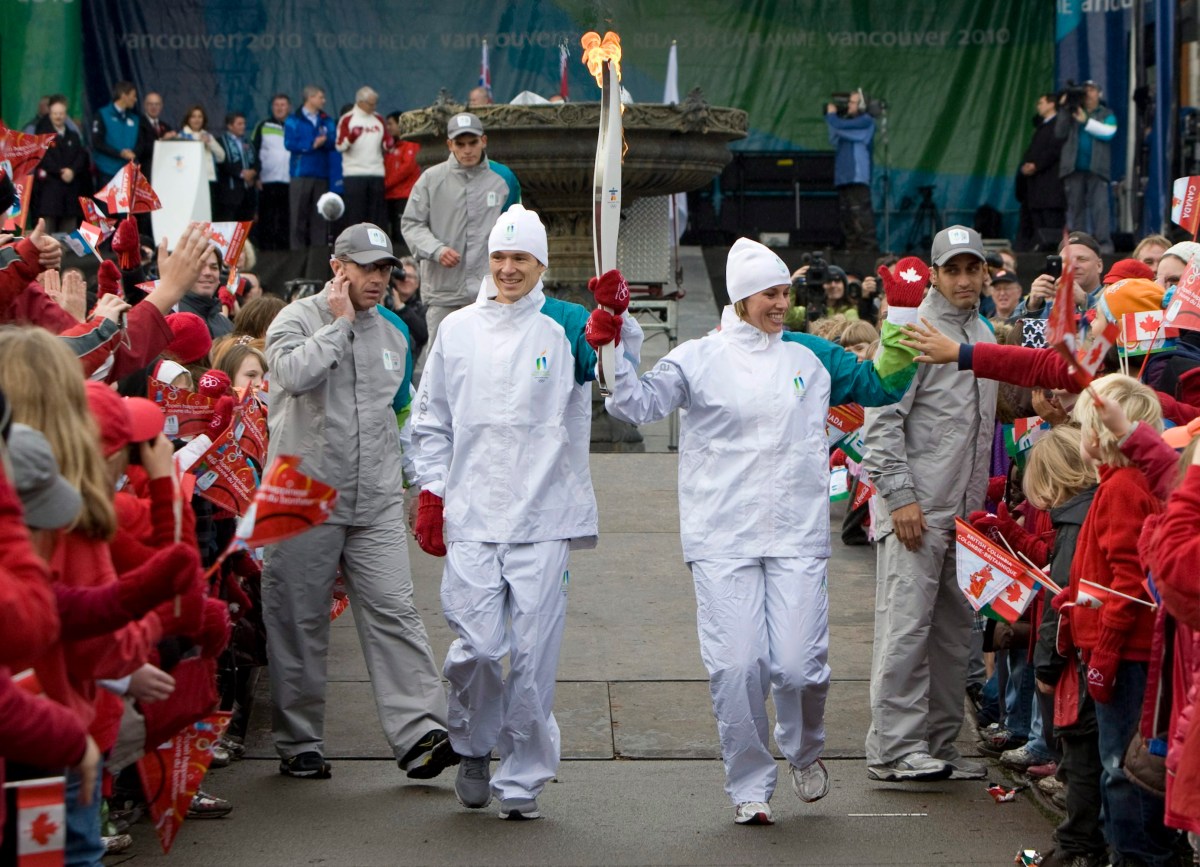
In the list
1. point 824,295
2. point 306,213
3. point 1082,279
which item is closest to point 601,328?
point 1082,279

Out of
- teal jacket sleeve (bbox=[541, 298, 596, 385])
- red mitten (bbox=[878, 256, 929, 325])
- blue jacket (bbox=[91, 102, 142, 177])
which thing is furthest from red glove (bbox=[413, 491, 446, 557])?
blue jacket (bbox=[91, 102, 142, 177])

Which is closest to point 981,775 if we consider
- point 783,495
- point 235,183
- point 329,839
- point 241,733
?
point 783,495

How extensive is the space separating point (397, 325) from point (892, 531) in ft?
6.60

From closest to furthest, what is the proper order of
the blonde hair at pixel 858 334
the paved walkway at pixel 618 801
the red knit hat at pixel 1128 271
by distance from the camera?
1. the paved walkway at pixel 618 801
2. the red knit hat at pixel 1128 271
3. the blonde hair at pixel 858 334

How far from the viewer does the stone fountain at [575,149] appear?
40.1 feet

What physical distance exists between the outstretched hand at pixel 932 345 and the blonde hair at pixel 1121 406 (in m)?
0.69

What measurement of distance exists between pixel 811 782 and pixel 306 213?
12.8 meters

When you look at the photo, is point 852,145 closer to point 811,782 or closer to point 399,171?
point 399,171

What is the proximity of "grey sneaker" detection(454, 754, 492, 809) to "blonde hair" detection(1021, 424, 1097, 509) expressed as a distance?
204cm

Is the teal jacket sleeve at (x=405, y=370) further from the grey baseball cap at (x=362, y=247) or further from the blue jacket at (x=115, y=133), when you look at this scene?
the blue jacket at (x=115, y=133)

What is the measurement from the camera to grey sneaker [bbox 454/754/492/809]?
20.1 ft

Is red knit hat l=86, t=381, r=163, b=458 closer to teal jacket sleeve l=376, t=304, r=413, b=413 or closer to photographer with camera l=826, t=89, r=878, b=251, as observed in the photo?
teal jacket sleeve l=376, t=304, r=413, b=413

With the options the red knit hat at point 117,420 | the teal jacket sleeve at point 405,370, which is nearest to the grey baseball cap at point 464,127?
the teal jacket sleeve at point 405,370

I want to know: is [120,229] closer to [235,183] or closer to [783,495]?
[783,495]
